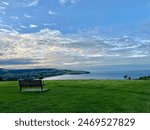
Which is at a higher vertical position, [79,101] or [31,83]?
[31,83]

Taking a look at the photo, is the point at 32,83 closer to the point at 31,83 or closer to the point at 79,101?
the point at 31,83

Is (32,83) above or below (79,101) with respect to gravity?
above

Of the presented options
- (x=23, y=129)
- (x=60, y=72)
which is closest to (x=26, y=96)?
(x=23, y=129)

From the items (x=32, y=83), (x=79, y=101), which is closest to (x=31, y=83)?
(x=32, y=83)

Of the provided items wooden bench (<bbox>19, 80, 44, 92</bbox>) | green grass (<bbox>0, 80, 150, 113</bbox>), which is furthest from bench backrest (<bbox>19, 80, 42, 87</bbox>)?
green grass (<bbox>0, 80, 150, 113</bbox>)

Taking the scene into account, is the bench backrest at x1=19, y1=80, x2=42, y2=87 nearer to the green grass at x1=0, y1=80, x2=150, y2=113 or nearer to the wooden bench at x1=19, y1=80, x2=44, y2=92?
the wooden bench at x1=19, y1=80, x2=44, y2=92

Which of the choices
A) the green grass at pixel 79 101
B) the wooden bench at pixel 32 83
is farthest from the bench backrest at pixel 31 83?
the green grass at pixel 79 101

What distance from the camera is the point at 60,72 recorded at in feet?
140

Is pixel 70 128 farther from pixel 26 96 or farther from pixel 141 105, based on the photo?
pixel 26 96

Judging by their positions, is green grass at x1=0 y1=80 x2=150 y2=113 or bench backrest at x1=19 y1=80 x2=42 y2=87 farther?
bench backrest at x1=19 y1=80 x2=42 y2=87

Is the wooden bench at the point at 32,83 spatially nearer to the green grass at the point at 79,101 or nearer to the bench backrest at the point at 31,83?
the bench backrest at the point at 31,83

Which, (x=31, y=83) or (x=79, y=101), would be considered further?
(x=31, y=83)

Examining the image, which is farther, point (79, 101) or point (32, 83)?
point (32, 83)

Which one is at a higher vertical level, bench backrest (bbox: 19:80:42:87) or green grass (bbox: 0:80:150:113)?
bench backrest (bbox: 19:80:42:87)
